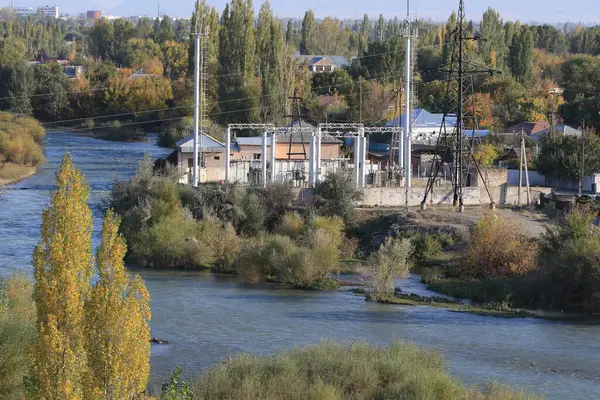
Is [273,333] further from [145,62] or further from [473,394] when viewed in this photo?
[145,62]

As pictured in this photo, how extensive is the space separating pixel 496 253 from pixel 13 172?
21.9m

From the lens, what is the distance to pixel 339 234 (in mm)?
25812

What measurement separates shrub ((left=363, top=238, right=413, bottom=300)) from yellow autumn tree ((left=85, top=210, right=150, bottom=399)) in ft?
36.5

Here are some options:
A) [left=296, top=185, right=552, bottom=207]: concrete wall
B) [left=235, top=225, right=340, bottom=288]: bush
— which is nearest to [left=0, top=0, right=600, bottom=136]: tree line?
[left=296, top=185, right=552, bottom=207]: concrete wall

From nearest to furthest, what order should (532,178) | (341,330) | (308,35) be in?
(341,330), (532,178), (308,35)

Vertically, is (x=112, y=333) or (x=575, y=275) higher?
(x=112, y=333)

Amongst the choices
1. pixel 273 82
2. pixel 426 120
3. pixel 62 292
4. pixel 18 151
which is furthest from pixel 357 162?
pixel 273 82

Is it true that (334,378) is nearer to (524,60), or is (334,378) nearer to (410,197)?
(410,197)

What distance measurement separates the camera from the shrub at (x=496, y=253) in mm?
22844

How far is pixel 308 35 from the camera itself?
9388 cm

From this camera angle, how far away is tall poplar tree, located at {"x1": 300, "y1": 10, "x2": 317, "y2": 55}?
308ft

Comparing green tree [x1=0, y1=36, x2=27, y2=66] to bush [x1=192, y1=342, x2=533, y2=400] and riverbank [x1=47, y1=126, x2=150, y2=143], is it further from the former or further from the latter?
bush [x1=192, y1=342, x2=533, y2=400]

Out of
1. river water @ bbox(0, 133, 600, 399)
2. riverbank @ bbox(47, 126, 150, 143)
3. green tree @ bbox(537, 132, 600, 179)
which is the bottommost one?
river water @ bbox(0, 133, 600, 399)

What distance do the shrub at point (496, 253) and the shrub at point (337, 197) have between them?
4.41m
